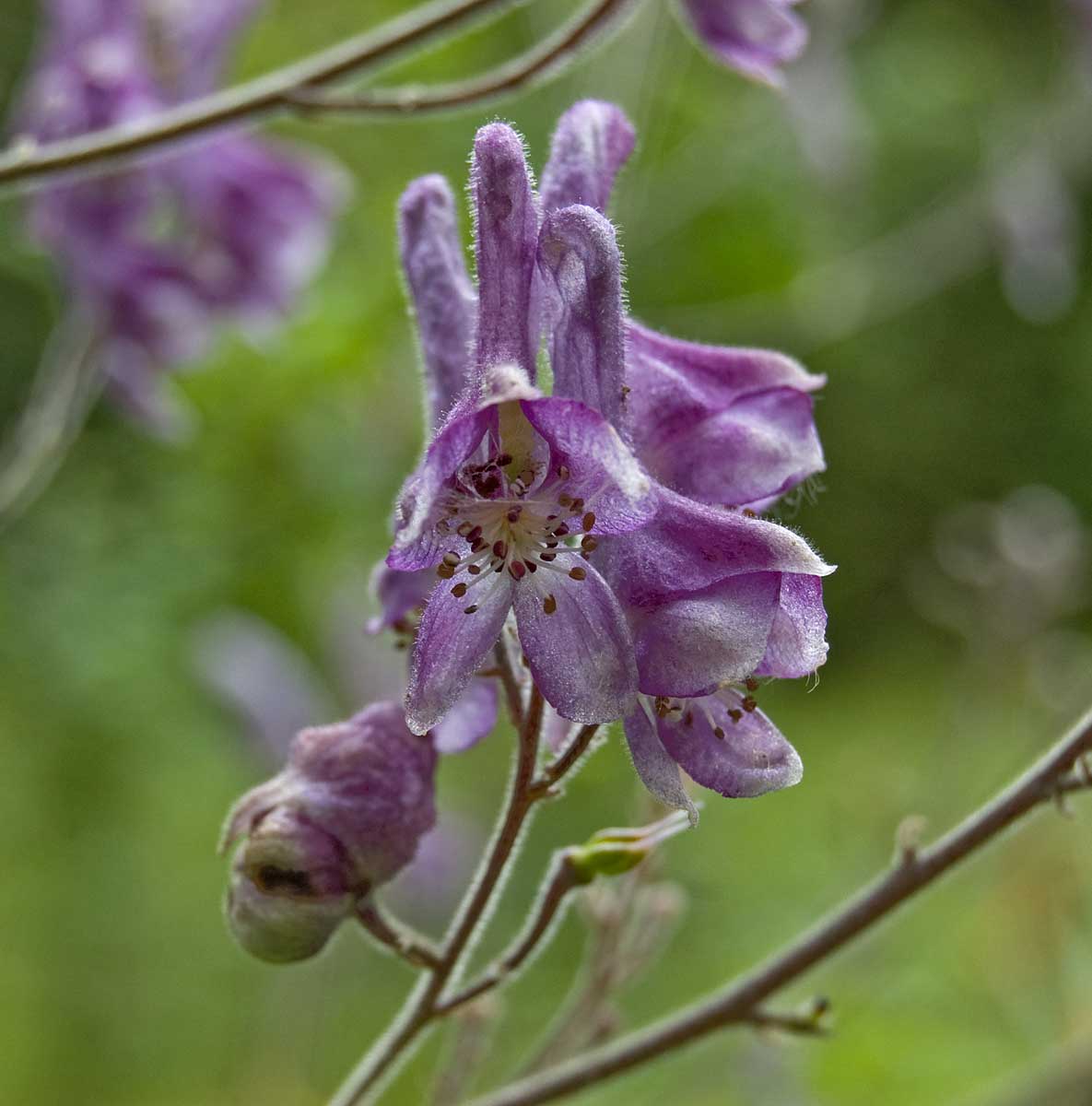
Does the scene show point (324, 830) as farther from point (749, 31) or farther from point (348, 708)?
point (348, 708)

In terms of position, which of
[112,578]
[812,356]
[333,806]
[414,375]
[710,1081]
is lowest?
[710,1081]

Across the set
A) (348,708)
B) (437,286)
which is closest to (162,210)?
(348,708)

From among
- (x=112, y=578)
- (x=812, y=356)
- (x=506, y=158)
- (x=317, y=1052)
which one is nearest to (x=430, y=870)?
(x=317, y=1052)

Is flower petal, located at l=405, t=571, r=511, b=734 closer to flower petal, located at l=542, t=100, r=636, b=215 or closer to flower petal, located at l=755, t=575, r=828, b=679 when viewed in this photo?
flower petal, located at l=755, t=575, r=828, b=679

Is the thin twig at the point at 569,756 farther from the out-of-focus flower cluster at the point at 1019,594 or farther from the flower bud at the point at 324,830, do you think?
the out-of-focus flower cluster at the point at 1019,594

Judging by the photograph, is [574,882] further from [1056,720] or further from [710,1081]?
[710,1081]

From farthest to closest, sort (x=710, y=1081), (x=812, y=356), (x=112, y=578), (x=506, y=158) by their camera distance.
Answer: (x=812, y=356)
(x=710, y=1081)
(x=112, y=578)
(x=506, y=158)
